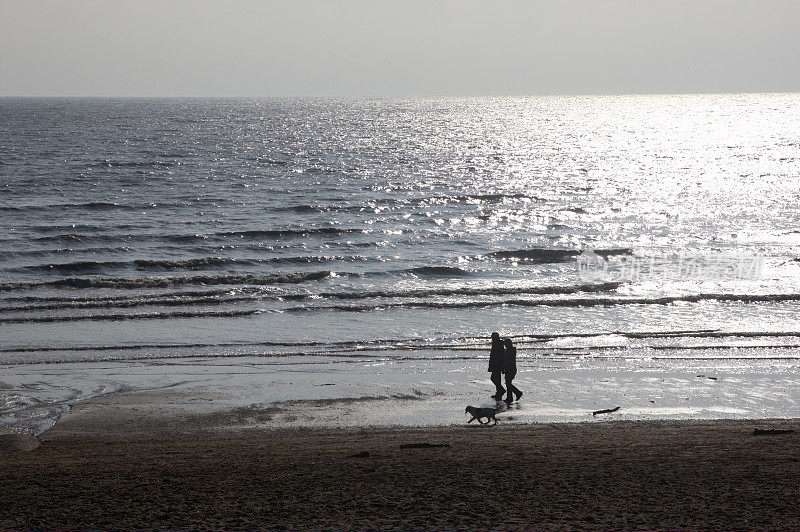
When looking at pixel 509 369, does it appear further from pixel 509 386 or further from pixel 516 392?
pixel 516 392

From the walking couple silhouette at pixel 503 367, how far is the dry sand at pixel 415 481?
2.63 metres

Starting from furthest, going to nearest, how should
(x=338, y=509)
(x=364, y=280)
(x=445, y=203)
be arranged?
1. (x=445, y=203)
2. (x=364, y=280)
3. (x=338, y=509)

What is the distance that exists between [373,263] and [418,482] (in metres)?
25.2

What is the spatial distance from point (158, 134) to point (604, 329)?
103m

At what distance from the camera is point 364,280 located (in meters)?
31.1

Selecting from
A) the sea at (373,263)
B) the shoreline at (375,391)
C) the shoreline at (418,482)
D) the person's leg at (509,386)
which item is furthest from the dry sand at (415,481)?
the sea at (373,263)

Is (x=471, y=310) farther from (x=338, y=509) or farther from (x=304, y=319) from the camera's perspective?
(x=338, y=509)

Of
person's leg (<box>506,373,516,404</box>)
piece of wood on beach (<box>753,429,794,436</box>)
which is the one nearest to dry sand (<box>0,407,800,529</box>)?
piece of wood on beach (<box>753,429,794,436</box>)

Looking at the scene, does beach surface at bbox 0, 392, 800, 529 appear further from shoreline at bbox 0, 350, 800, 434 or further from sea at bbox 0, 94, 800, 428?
sea at bbox 0, 94, 800, 428

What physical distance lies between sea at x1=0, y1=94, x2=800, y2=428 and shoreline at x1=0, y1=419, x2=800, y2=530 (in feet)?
15.9

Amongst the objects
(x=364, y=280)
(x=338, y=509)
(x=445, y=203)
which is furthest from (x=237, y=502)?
(x=445, y=203)

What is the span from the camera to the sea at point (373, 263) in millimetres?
21141

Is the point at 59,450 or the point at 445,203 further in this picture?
the point at 445,203

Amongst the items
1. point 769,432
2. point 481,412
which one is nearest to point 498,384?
point 481,412
